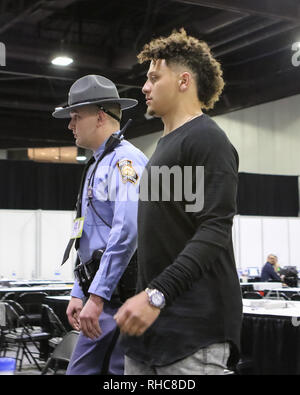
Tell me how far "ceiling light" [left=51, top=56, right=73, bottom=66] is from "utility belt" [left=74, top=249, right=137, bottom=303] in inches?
413

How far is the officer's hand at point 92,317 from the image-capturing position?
193 centimetres

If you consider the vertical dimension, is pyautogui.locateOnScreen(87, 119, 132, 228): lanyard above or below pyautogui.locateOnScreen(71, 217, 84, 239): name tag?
above

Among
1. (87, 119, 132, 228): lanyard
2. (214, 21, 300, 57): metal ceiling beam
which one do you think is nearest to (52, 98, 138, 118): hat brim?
(87, 119, 132, 228): lanyard

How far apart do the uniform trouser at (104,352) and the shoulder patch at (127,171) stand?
1.37 feet

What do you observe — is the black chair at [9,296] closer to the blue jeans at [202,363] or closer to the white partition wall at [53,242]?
the white partition wall at [53,242]

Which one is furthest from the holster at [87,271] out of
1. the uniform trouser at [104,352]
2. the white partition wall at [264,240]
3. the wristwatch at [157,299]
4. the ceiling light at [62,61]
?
the white partition wall at [264,240]

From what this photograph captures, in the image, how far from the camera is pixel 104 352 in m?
2.14

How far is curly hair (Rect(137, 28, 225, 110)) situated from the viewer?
5.35ft

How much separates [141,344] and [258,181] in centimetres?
1490

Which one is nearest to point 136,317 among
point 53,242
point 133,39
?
point 133,39

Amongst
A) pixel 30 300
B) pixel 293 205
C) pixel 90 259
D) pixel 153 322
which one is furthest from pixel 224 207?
pixel 293 205

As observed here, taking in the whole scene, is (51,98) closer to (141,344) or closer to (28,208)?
(28,208)

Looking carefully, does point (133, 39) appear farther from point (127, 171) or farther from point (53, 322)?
point (127, 171)

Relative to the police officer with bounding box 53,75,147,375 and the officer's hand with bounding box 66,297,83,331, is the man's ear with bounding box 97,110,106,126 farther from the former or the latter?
the officer's hand with bounding box 66,297,83,331
